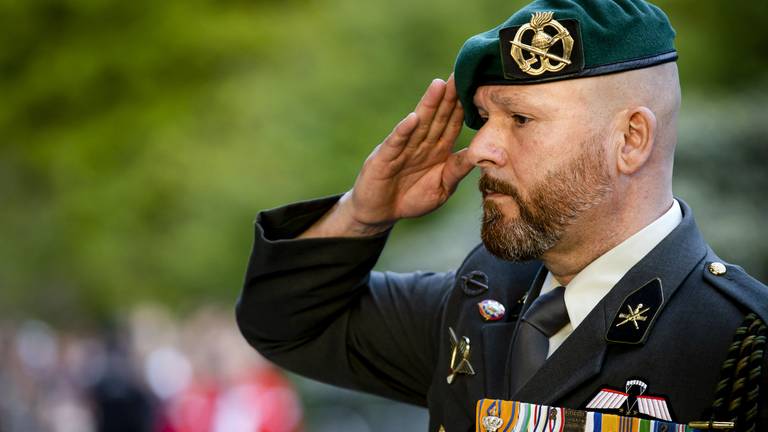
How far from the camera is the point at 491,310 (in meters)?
3.10

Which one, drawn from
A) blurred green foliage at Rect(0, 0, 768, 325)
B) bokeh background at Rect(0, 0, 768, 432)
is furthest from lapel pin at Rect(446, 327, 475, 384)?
blurred green foliage at Rect(0, 0, 768, 325)

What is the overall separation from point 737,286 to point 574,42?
656 millimetres

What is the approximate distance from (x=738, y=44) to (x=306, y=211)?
7788 mm

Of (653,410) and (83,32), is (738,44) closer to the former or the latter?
(653,410)

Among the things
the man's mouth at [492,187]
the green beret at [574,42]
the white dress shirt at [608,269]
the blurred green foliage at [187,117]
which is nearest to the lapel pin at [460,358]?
the white dress shirt at [608,269]

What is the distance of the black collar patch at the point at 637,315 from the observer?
2680mm

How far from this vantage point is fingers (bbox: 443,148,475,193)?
3.30 meters

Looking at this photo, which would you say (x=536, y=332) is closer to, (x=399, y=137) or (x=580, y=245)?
(x=580, y=245)

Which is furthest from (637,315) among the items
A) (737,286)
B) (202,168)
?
(202,168)

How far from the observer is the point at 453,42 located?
13.3 m

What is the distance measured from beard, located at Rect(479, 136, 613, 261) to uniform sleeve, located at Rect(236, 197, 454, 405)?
1.49 feet

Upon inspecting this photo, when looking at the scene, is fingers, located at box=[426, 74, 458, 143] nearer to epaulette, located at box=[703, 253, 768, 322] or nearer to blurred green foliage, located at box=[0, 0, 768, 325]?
epaulette, located at box=[703, 253, 768, 322]


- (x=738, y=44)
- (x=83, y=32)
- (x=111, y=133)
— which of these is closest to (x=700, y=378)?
(x=738, y=44)

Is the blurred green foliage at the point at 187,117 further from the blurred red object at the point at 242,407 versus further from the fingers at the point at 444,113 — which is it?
the fingers at the point at 444,113
